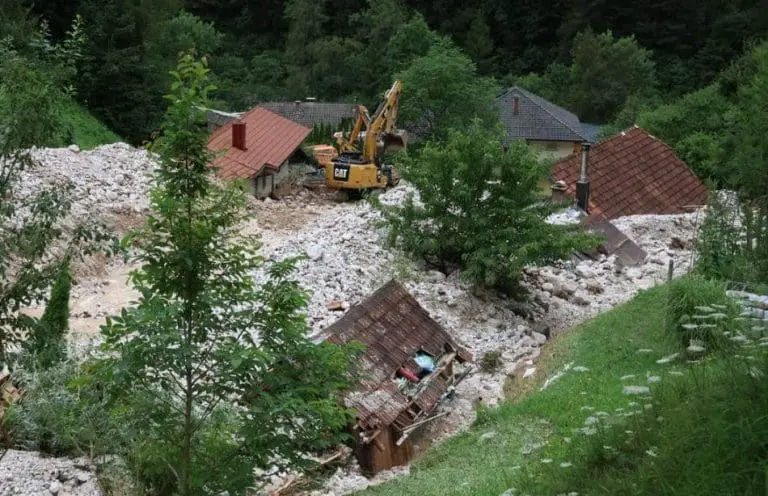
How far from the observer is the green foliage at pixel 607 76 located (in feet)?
145

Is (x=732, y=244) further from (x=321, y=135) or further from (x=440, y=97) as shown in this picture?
(x=321, y=135)

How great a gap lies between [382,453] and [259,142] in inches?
730

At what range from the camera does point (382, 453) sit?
11086 mm

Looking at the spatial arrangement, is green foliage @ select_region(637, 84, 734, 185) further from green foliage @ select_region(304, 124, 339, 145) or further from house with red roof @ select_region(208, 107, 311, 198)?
green foliage @ select_region(304, 124, 339, 145)

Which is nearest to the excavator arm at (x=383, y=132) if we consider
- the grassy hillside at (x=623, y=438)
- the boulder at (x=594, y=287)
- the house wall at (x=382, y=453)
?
the boulder at (x=594, y=287)

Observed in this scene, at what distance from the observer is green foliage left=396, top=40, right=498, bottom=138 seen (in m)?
31.4

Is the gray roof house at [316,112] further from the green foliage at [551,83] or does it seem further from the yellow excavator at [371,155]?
the yellow excavator at [371,155]

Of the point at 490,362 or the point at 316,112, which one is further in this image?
the point at 316,112

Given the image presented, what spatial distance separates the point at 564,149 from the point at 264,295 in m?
31.6

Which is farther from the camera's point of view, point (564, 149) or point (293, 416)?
point (564, 149)

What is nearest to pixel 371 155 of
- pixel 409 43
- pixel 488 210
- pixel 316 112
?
pixel 488 210

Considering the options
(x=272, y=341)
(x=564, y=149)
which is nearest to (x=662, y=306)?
(x=272, y=341)

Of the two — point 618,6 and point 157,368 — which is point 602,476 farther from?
point 618,6

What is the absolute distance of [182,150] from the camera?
6.57 m
